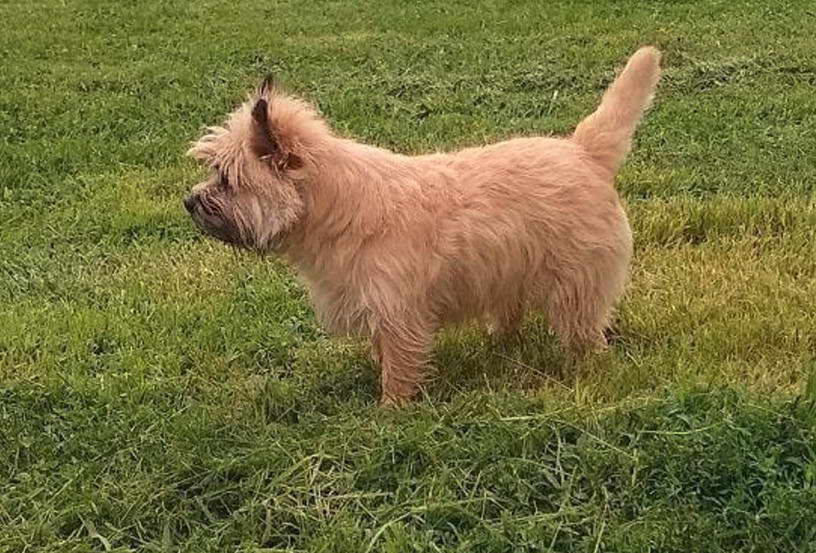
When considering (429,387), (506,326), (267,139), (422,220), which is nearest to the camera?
(267,139)

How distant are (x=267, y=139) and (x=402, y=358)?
1.02 metres

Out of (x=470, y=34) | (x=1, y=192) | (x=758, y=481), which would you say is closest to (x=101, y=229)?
(x=1, y=192)

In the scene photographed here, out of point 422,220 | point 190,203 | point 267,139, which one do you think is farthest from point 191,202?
point 422,220

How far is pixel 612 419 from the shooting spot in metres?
3.90

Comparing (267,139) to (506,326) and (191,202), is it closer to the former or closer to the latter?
(191,202)

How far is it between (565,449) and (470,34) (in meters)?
9.12

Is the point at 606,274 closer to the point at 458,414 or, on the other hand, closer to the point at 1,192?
the point at 458,414

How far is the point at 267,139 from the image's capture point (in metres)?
4.14

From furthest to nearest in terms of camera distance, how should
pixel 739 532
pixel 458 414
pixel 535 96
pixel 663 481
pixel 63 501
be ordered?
pixel 535 96, pixel 458 414, pixel 63 501, pixel 663 481, pixel 739 532

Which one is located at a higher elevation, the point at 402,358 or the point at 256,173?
the point at 256,173

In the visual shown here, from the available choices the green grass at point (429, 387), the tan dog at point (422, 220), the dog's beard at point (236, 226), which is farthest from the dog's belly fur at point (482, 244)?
the green grass at point (429, 387)

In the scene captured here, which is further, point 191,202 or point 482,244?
point 482,244

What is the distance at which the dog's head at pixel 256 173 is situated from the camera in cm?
415

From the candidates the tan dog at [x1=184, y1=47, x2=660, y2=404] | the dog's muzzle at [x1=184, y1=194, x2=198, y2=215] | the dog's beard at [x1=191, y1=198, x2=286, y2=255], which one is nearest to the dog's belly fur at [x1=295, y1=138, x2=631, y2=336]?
the tan dog at [x1=184, y1=47, x2=660, y2=404]
